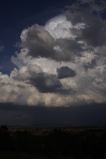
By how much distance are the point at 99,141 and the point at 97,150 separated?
2778mm

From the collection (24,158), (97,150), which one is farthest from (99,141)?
(24,158)

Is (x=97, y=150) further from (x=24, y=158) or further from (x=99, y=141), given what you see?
(x=24, y=158)

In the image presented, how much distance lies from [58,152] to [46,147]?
12.6ft

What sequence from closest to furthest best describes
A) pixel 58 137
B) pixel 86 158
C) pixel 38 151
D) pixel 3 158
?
pixel 3 158 < pixel 86 158 < pixel 38 151 < pixel 58 137

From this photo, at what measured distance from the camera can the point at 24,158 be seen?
64.2 metres

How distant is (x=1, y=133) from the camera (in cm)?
8869

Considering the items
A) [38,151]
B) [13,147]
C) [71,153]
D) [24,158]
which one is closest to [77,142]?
[71,153]

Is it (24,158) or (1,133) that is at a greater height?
(1,133)

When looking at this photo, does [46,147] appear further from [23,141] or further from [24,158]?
[24,158]

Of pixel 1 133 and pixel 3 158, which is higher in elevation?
pixel 1 133

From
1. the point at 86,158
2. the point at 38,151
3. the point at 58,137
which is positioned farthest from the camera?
the point at 58,137

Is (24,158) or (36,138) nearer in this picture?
→ (24,158)

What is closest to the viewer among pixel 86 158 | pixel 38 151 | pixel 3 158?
pixel 3 158

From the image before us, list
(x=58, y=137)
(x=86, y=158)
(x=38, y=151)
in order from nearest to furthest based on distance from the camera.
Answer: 1. (x=86, y=158)
2. (x=38, y=151)
3. (x=58, y=137)
